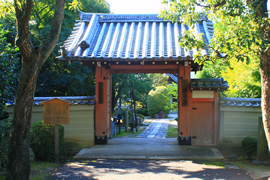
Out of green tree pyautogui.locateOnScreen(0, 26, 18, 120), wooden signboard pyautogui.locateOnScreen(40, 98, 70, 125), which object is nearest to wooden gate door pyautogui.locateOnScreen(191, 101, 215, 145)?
wooden signboard pyautogui.locateOnScreen(40, 98, 70, 125)

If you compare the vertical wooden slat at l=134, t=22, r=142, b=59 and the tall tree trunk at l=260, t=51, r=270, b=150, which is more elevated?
the vertical wooden slat at l=134, t=22, r=142, b=59

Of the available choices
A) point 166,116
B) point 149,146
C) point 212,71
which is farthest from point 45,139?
point 166,116

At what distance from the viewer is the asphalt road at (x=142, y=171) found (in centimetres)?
571

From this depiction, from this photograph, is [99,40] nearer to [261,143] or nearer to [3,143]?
[3,143]

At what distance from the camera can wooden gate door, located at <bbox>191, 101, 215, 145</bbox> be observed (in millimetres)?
8805

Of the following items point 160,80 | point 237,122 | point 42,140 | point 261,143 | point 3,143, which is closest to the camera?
point 3,143

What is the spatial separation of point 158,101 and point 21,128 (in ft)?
74.2

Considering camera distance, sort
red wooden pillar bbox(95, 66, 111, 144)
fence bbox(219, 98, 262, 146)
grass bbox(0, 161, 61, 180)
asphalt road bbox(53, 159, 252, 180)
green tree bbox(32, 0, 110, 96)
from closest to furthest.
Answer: grass bbox(0, 161, 61, 180) < asphalt road bbox(53, 159, 252, 180) < fence bbox(219, 98, 262, 146) < red wooden pillar bbox(95, 66, 111, 144) < green tree bbox(32, 0, 110, 96)

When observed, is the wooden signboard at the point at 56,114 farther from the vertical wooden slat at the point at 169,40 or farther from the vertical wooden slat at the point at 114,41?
the vertical wooden slat at the point at 169,40

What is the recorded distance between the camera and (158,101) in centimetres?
2655

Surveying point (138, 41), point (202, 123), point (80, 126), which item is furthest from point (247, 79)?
point (80, 126)

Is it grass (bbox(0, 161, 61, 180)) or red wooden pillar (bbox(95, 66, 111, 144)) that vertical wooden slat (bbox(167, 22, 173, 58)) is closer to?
red wooden pillar (bbox(95, 66, 111, 144))

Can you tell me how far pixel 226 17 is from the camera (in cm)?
538

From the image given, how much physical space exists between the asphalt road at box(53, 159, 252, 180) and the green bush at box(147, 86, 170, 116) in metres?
19.6
